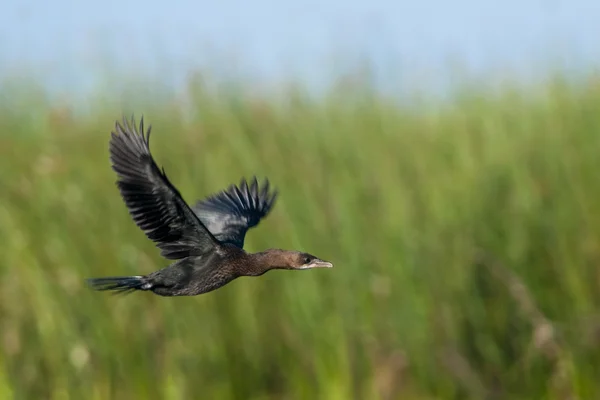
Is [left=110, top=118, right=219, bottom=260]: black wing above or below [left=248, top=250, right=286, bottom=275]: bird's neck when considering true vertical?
above

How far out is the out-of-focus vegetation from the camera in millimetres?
3154

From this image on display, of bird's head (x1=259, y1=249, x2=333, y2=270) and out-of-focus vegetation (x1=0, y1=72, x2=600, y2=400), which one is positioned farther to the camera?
out-of-focus vegetation (x1=0, y1=72, x2=600, y2=400)

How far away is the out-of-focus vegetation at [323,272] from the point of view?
124 inches

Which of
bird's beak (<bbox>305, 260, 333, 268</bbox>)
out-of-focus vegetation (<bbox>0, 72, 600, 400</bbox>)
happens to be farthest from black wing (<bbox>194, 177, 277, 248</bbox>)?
out-of-focus vegetation (<bbox>0, 72, 600, 400</bbox>)

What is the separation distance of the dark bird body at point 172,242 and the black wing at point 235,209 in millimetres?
417

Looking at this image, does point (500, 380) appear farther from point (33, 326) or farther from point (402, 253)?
point (33, 326)

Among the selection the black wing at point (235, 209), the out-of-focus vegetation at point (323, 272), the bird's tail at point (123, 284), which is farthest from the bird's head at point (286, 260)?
the out-of-focus vegetation at point (323, 272)

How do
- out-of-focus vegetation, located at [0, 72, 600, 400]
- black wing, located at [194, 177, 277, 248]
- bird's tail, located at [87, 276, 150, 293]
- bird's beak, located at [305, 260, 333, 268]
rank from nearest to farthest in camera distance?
1. bird's tail, located at [87, 276, 150, 293]
2. bird's beak, located at [305, 260, 333, 268]
3. black wing, located at [194, 177, 277, 248]
4. out-of-focus vegetation, located at [0, 72, 600, 400]

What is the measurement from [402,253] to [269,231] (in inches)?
18.4

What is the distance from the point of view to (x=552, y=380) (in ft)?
10.7

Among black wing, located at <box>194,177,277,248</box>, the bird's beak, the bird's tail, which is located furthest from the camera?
black wing, located at <box>194,177,277,248</box>

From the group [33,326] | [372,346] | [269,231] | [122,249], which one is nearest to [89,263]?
[122,249]

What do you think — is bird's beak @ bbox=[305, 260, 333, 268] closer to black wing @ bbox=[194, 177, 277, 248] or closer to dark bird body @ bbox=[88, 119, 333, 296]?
dark bird body @ bbox=[88, 119, 333, 296]

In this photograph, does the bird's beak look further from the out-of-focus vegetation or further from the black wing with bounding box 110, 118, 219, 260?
the out-of-focus vegetation
